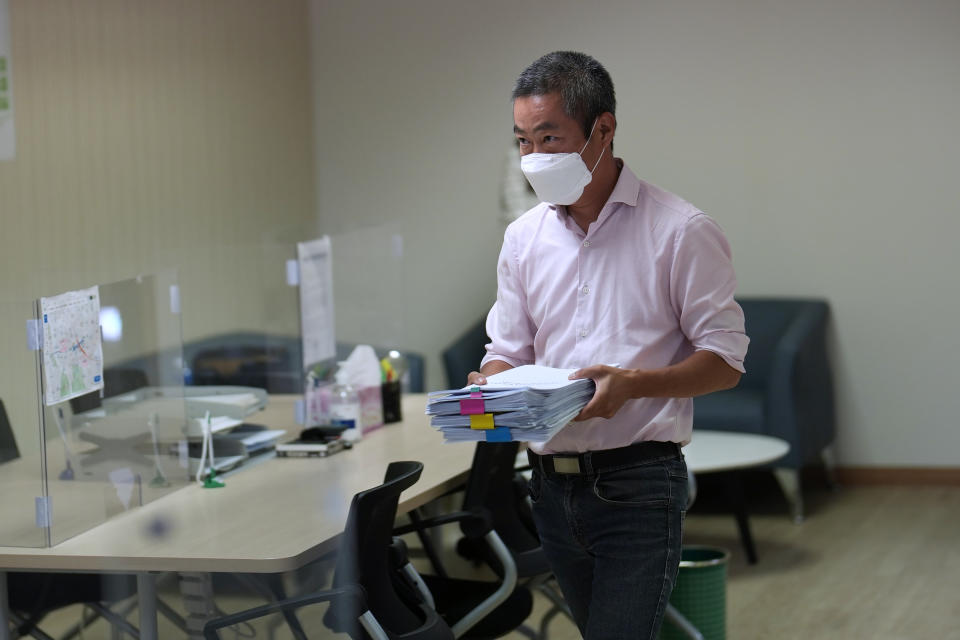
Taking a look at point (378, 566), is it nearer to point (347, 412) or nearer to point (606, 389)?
point (606, 389)

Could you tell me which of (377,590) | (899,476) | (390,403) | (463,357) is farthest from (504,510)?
(899,476)

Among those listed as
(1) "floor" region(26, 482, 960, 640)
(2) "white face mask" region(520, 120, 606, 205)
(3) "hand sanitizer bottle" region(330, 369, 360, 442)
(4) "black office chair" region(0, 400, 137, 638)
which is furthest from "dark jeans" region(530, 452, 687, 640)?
(1) "floor" region(26, 482, 960, 640)

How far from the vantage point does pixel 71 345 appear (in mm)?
2441

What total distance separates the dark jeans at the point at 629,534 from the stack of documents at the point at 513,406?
0.16m

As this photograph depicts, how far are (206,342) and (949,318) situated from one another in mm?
3353

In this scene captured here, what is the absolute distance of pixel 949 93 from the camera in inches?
212

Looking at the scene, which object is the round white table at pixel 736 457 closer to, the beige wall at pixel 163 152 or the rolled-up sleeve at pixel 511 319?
the beige wall at pixel 163 152

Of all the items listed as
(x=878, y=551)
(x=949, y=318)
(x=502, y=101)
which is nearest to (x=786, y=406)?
(x=878, y=551)

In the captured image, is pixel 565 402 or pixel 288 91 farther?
pixel 288 91

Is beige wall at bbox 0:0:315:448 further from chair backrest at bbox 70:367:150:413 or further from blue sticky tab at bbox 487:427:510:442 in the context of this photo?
blue sticky tab at bbox 487:427:510:442

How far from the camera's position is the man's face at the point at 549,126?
1.88 meters

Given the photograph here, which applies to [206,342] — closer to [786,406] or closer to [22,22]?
[22,22]

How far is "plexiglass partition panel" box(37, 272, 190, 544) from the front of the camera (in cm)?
240

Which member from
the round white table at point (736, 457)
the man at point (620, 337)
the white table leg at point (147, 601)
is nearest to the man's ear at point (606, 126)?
the man at point (620, 337)
